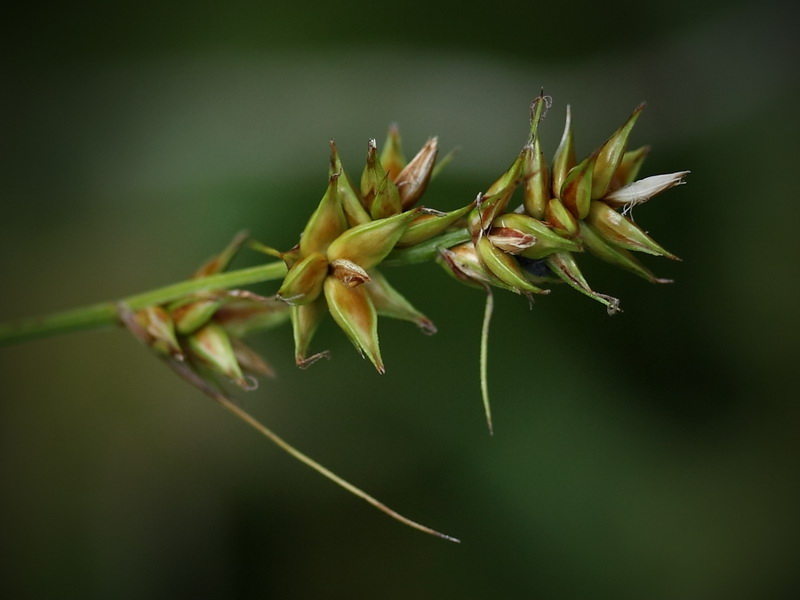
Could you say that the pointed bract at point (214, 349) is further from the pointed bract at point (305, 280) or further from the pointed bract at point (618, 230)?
the pointed bract at point (618, 230)

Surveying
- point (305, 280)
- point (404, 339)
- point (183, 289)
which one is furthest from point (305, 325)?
→ point (404, 339)

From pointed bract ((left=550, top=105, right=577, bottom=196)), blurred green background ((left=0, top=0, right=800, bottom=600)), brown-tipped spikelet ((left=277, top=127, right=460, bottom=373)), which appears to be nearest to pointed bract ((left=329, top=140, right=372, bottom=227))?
brown-tipped spikelet ((left=277, top=127, right=460, bottom=373))

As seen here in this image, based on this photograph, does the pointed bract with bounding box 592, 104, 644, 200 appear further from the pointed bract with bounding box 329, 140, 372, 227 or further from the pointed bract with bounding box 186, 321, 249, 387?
the pointed bract with bounding box 186, 321, 249, 387

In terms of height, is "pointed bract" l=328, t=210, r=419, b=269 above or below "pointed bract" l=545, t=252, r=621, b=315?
above

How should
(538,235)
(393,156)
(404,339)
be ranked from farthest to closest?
(404,339)
(393,156)
(538,235)

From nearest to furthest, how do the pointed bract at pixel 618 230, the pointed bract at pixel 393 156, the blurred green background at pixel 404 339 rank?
the pointed bract at pixel 618 230 → the pointed bract at pixel 393 156 → the blurred green background at pixel 404 339

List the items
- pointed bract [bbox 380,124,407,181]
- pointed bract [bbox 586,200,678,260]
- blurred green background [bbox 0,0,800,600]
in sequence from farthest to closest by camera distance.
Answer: blurred green background [bbox 0,0,800,600]
pointed bract [bbox 380,124,407,181]
pointed bract [bbox 586,200,678,260]

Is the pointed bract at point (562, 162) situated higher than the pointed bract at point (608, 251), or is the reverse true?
the pointed bract at point (562, 162)

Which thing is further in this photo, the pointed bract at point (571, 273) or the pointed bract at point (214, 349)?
the pointed bract at point (214, 349)

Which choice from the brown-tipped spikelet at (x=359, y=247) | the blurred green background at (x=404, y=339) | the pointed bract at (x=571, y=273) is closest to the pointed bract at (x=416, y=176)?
the brown-tipped spikelet at (x=359, y=247)

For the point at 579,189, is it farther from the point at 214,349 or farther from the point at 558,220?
the point at 214,349
